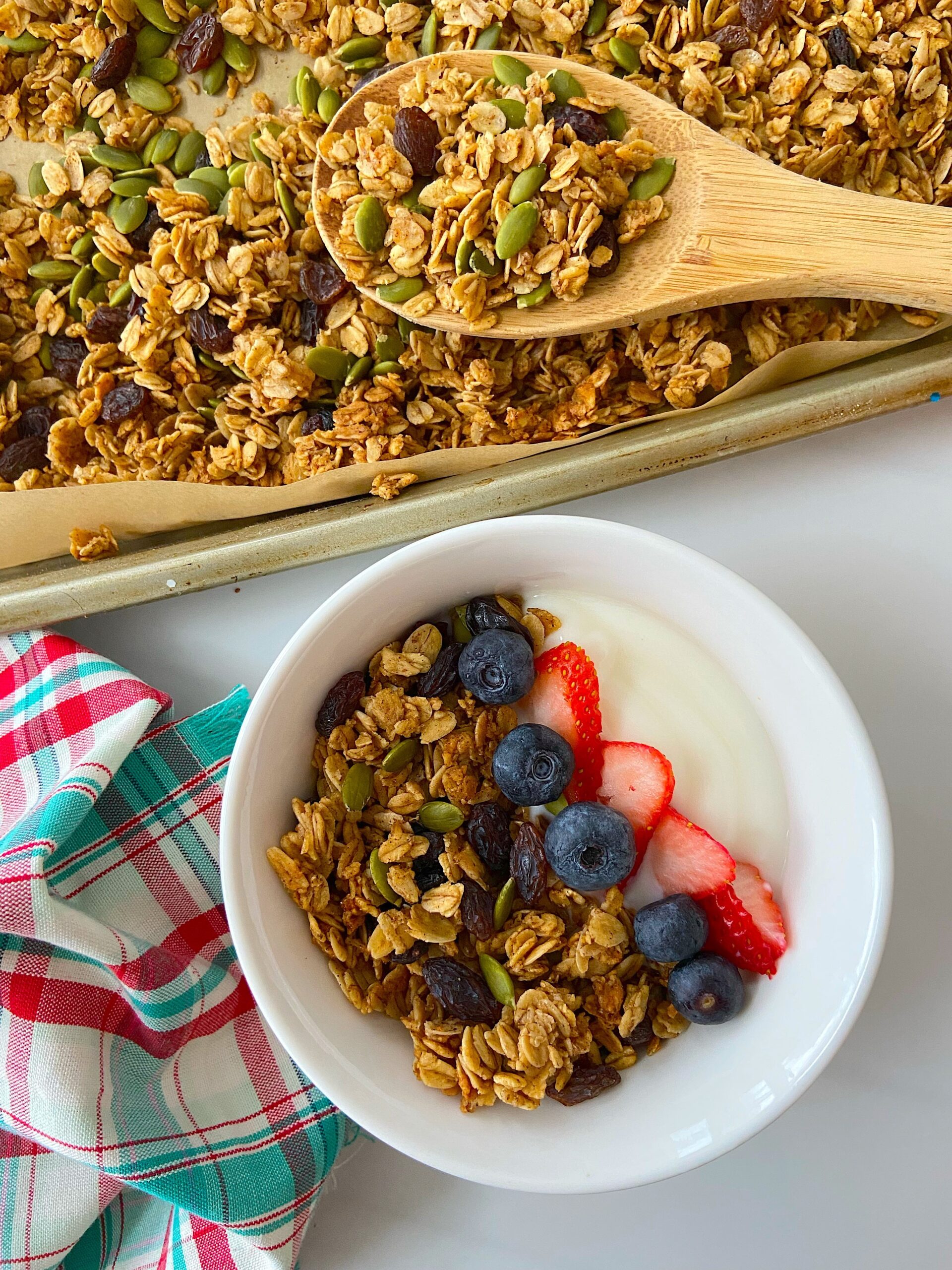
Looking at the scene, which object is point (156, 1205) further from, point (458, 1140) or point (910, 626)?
point (910, 626)

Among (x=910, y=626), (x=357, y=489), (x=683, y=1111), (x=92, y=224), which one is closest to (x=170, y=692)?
(x=357, y=489)

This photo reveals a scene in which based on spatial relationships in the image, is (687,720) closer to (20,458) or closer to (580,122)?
(580,122)

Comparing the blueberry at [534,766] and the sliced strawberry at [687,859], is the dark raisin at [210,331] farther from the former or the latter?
the sliced strawberry at [687,859]

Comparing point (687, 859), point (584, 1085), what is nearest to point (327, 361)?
point (687, 859)

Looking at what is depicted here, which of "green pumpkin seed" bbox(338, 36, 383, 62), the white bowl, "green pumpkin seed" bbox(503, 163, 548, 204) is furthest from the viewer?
"green pumpkin seed" bbox(338, 36, 383, 62)

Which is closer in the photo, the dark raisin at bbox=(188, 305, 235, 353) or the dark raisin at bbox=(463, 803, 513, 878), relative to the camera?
the dark raisin at bbox=(463, 803, 513, 878)

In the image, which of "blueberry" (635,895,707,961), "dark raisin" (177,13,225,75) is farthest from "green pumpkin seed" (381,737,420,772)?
"dark raisin" (177,13,225,75)

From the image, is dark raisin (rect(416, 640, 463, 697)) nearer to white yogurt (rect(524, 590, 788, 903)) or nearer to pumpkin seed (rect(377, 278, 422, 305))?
white yogurt (rect(524, 590, 788, 903))
